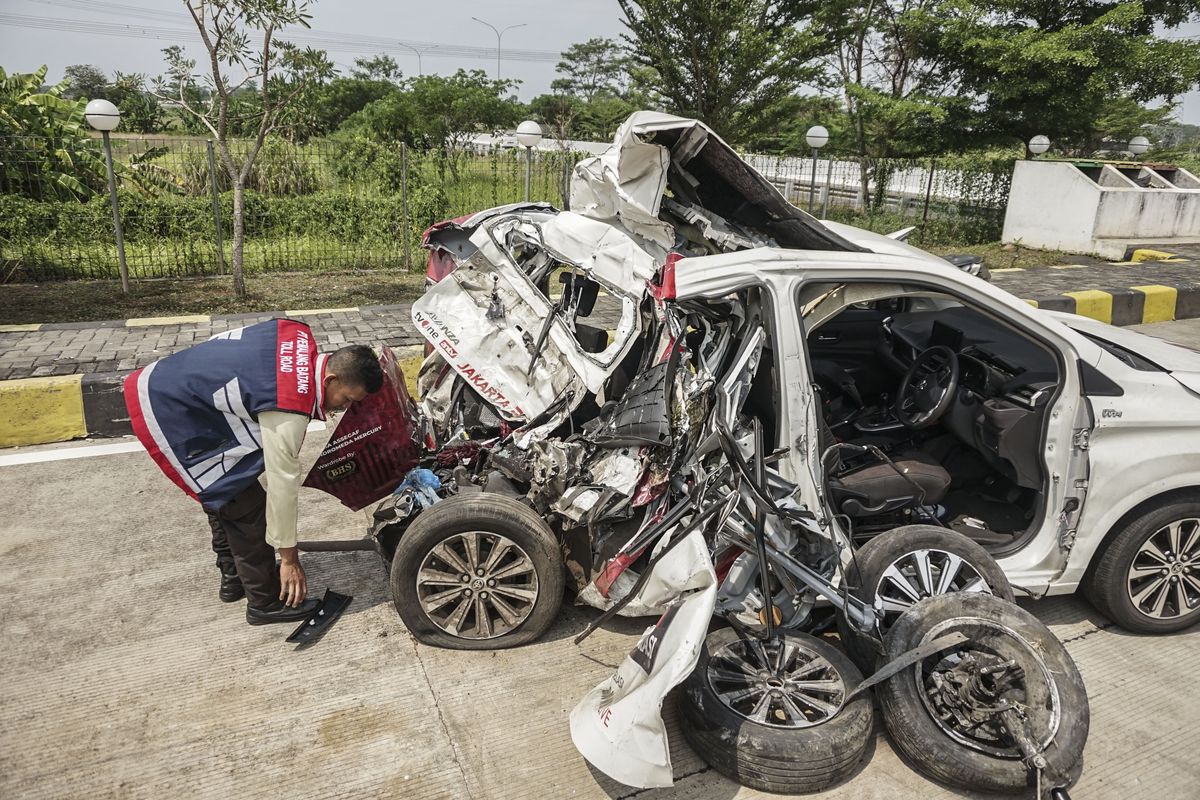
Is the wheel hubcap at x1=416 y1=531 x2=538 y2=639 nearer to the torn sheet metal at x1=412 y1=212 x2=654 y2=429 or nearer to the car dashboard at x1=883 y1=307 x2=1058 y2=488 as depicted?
the torn sheet metal at x1=412 y1=212 x2=654 y2=429

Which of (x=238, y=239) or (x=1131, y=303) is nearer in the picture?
(x=238, y=239)

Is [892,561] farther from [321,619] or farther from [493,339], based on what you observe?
[321,619]

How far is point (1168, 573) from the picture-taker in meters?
3.47

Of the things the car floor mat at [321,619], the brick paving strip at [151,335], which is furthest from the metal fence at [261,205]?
the car floor mat at [321,619]

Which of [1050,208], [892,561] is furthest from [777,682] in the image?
[1050,208]

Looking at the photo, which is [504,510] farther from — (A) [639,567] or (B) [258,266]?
(B) [258,266]

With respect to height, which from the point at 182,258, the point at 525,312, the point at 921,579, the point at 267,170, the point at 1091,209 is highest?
the point at 267,170

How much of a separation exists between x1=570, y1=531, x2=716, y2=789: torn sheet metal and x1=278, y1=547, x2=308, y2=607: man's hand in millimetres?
1331

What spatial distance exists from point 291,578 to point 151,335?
474 centimetres

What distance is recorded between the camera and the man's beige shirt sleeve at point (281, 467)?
10.2 feet

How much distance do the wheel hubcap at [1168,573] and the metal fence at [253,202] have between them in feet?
29.6

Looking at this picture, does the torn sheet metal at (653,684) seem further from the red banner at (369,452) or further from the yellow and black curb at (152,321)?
the yellow and black curb at (152,321)

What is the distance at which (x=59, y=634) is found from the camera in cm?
342

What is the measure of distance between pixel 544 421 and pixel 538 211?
138cm
